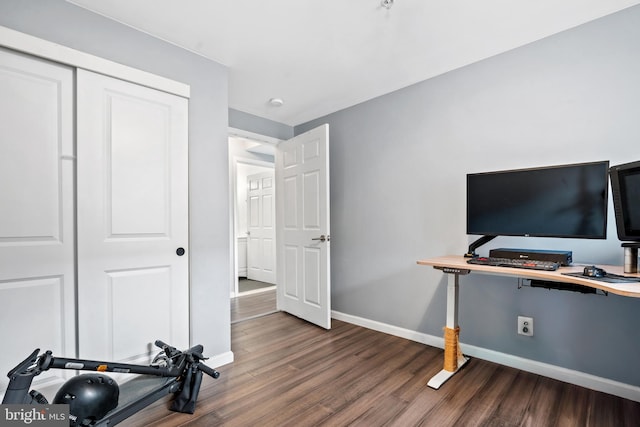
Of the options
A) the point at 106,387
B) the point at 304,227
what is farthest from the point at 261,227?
the point at 106,387

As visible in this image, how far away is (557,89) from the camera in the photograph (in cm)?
206

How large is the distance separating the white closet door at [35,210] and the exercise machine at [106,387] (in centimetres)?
27

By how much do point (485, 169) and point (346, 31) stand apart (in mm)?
1515

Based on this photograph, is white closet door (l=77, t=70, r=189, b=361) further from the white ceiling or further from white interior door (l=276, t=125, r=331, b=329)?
white interior door (l=276, t=125, r=331, b=329)

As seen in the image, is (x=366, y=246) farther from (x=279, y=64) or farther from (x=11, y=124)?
(x=11, y=124)

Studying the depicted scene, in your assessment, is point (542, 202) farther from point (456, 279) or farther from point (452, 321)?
point (452, 321)

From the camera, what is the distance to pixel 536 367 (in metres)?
2.11

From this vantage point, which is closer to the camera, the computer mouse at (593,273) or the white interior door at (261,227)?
the computer mouse at (593,273)

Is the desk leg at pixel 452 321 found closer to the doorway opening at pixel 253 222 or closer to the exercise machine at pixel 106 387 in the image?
the exercise machine at pixel 106 387

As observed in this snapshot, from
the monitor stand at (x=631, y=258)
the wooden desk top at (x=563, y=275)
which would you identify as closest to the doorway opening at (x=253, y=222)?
the wooden desk top at (x=563, y=275)

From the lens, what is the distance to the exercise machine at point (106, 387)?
1.26 metres

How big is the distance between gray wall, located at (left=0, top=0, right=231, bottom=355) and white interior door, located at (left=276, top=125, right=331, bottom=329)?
1030mm

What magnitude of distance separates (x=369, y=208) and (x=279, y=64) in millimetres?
1644

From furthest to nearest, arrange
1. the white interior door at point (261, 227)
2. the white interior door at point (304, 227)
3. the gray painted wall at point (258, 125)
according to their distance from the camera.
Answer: the white interior door at point (261, 227) → the gray painted wall at point (258, 125) → the white interior door at point (304, 227)
